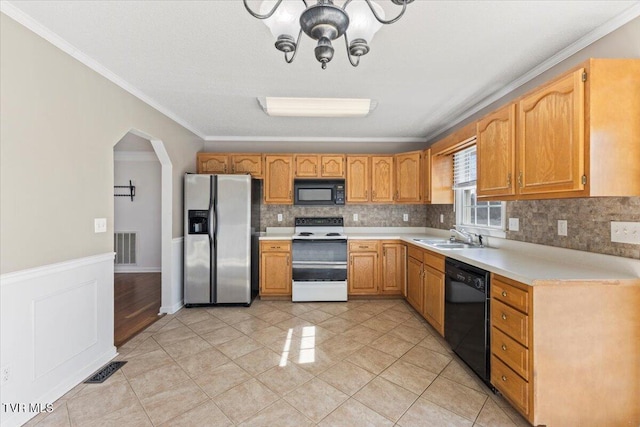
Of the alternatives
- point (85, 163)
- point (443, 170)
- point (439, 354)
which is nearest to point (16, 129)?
point (85, 163)

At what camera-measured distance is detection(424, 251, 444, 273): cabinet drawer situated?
260cm

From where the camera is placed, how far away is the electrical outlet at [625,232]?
4.98 feet

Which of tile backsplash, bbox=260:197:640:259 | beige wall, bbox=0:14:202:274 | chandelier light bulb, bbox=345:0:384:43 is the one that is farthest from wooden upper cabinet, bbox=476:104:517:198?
beige wall, bbox=0:14:202:274

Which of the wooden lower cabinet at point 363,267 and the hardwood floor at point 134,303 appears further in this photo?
the wooden lower cabinet at point 363,267

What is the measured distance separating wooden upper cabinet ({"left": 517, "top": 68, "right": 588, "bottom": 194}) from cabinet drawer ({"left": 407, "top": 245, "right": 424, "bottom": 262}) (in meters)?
1.40

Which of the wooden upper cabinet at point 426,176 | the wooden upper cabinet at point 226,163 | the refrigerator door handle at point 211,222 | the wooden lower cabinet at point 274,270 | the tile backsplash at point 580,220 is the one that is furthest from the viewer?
the wooden upper cabinet at point 226,163

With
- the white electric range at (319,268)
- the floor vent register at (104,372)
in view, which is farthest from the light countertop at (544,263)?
the floor vent register at (104,372)

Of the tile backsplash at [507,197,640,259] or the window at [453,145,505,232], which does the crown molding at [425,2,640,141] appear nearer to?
the window at [453,145,505,232]

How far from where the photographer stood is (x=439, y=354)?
238 cm

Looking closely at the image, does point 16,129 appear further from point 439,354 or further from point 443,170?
point 443,170

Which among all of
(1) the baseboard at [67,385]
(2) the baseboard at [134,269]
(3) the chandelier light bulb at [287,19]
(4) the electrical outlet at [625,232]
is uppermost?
(3) the chandelier light bulb at [287,19]

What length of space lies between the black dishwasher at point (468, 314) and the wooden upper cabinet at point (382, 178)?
5.77 ft

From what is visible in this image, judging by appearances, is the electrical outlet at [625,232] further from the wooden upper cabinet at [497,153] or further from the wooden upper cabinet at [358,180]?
the wooden upper cabinet at [358,180]

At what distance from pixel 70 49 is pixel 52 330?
193 centimetres
